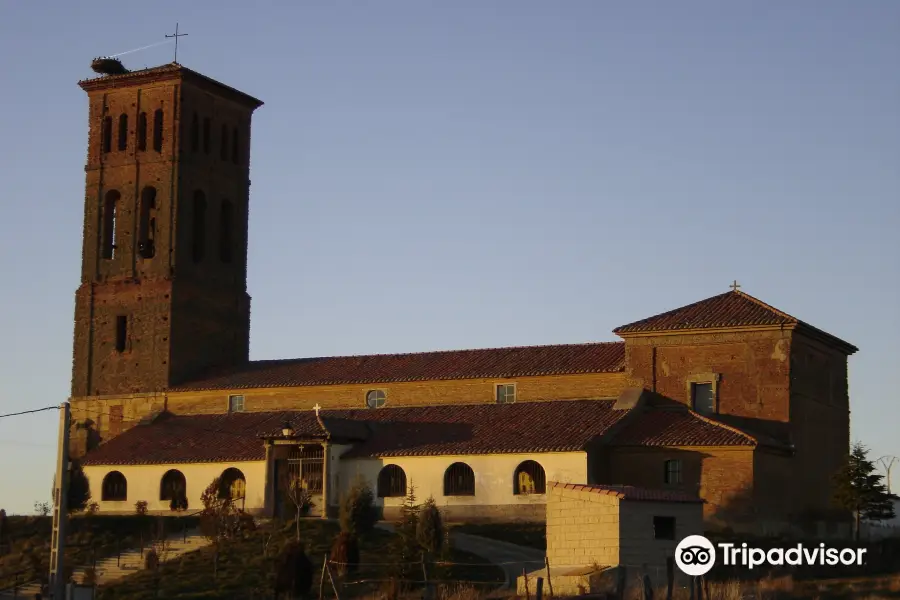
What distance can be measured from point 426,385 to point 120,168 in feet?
54.7

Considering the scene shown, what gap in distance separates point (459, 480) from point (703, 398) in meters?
8.56

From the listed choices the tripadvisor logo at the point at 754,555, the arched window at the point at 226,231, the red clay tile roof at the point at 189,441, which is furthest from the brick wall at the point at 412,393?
the tripadvisor logo at the point at 754,555

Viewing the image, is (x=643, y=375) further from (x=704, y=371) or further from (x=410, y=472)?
(x=410, y=472)

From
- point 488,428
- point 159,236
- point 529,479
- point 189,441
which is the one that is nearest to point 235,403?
point 189,441

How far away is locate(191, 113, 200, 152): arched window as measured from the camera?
2630 inches

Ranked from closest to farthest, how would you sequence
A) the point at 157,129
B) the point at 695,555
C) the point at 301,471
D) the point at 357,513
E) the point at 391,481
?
the point at 695,555
the point at 357,513
the point at 391,481
the point at 301,471
the point at 157,129

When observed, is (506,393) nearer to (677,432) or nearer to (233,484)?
(677,432)

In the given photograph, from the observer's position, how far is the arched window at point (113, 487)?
60688 mm

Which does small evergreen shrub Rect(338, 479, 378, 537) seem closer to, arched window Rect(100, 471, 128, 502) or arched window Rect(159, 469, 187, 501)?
arched window Rect(159, 469, 187, 501)

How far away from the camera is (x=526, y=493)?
2117 inches

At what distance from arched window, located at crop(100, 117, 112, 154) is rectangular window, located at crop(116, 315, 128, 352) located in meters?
7.09

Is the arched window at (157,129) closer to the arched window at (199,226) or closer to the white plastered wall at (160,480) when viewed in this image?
the arched window at (199,226)

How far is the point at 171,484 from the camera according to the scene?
59.6 m

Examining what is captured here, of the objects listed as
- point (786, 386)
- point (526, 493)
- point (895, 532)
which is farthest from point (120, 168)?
point (895, 532)
